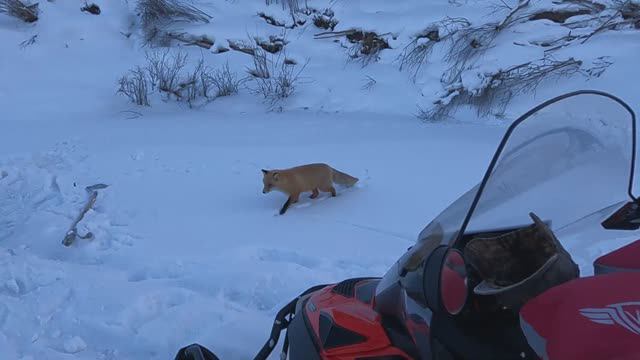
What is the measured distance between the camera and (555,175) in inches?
66.0

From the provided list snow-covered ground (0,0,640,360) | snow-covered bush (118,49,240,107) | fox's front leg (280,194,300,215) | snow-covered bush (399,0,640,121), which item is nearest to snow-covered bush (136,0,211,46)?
snow-covered ground (0,0,640,360)

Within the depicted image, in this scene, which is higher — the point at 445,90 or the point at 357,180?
the point at 445,90

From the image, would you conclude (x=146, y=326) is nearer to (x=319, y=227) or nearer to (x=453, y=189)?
(x=319, y=227)

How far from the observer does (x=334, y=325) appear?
1.86 metres

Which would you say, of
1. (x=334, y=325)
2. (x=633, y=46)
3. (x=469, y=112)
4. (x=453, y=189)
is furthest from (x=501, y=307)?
(x=633, y=46)

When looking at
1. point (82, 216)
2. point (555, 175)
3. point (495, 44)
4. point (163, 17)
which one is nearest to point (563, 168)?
point (555, 175)

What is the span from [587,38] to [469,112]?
1.89m

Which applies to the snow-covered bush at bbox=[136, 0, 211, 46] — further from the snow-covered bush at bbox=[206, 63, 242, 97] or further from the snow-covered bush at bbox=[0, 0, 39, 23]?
the snow-covered bush at bbox=[0, 0, 39, 23]

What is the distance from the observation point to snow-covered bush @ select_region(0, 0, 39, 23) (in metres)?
7.68

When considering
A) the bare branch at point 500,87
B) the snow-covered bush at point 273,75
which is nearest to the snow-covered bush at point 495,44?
the bare branch at point 500,87

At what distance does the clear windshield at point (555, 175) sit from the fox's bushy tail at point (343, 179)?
2.64 metres

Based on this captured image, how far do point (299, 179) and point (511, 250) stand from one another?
2.80 metres

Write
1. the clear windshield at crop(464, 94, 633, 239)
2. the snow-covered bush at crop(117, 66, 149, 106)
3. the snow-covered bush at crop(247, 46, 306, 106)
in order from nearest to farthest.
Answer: the clear windshield at crop(464, 94, 633, 239)
the snow-covered bush at crop(117, 66, 149, 106)
the snow-covered bush at crop(247, 46, 306, 106)

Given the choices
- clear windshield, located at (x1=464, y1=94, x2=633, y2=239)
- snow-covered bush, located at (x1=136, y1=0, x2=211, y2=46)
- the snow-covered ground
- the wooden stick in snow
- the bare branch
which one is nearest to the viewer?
clear windshield, located at (x1=464, y1=94, x2=633, y2=239)
